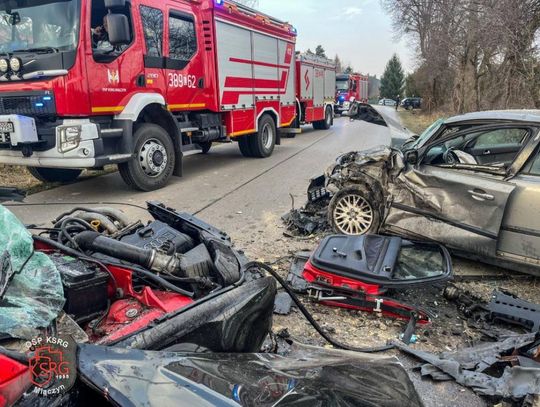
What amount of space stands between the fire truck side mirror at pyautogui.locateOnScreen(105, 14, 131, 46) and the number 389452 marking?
4.86ft

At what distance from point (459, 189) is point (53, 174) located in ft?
23.6

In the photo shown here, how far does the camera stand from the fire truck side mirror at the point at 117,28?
238 inches

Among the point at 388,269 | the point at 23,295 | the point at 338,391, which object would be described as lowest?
the point at 388,269

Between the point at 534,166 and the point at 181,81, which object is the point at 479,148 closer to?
the point at 534,166

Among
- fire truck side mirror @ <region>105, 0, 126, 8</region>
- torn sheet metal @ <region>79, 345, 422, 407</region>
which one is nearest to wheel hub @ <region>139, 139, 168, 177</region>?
fire truck side mirror @ <region>105, 0, 126, 8</region>

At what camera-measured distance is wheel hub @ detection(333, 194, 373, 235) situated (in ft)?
16.1

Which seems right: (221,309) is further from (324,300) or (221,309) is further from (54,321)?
(324,300)

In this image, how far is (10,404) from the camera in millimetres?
1163

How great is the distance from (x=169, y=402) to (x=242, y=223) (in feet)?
14.8

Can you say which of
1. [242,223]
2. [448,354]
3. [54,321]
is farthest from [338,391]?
[242,223]

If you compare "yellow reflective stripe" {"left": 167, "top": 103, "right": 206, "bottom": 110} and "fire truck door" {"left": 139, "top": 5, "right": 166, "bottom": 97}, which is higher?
"fire truck door" {"left": 139, "top": 5, "right": 166, "bottom": 97}

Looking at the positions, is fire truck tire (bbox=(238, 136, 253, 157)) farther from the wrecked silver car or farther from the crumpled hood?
the wrecked silver car

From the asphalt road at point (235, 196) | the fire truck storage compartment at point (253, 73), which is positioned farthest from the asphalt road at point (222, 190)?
the fire truck storage compartment at point (253, 73)

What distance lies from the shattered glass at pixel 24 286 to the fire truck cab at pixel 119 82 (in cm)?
458
